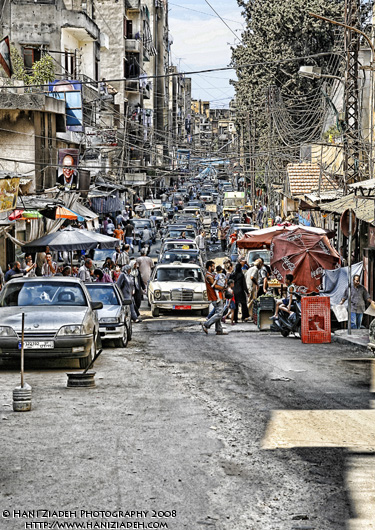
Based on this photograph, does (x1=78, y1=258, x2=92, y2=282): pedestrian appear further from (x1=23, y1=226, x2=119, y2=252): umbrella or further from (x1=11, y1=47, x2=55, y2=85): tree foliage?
(x1=11, y1=47, x2=55, y2=85): tree foliage

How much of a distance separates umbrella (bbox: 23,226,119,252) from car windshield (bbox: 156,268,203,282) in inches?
104

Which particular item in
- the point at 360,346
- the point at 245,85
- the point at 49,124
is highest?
the point at 245,85

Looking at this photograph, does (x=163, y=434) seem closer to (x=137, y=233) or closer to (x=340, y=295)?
(x=340, y=295)

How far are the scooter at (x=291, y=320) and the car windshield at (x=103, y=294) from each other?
13.2ft

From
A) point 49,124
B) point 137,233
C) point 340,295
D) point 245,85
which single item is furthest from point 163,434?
point 245,85

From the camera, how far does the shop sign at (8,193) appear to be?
2298 cm

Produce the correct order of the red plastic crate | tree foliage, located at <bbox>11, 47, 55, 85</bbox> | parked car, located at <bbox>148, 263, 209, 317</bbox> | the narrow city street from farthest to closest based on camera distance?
tree foliage, located at <bbox>11, 47, 55, 85</bbox> < parked car, located at <bbox>148, 263, 209, 317</bbox> < the red plastic crate < the narrow city street

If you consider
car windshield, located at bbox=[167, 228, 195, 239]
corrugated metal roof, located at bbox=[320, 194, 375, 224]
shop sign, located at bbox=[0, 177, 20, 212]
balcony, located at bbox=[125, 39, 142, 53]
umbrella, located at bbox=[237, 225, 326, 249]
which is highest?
balcony, located at bbox=[125, 39, 142, 53]

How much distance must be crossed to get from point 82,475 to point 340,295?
1577 cm

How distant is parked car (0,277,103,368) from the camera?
14492 mm

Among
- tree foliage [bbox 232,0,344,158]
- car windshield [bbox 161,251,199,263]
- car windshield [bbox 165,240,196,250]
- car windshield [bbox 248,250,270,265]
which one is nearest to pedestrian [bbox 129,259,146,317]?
car windshield [bbox 161,251,199,263]

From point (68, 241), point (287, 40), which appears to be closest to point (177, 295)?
point (68, 241)

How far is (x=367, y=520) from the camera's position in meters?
6.98

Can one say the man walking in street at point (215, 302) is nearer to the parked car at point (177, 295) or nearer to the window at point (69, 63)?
the parked car at point (177, 295)
